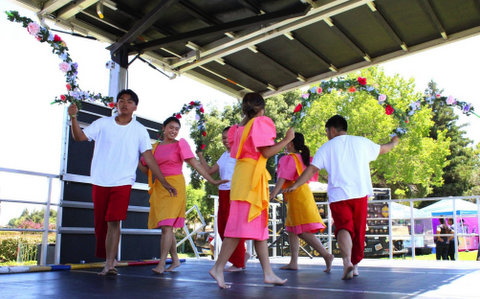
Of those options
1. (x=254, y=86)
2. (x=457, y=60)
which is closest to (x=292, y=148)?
(x=254, y=86)

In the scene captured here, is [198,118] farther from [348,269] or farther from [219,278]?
[219,278]

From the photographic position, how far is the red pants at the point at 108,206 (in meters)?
4.70

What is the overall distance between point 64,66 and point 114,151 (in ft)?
5.05

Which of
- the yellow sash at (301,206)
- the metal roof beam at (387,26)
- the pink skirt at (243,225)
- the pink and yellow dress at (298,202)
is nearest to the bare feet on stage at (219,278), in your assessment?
the pink skirt at (243,225)

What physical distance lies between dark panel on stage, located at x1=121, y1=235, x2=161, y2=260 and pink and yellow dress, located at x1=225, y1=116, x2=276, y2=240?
12.4ft

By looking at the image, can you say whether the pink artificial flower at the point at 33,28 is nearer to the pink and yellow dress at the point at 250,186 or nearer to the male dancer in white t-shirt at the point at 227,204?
the male dancer in white t-shirt at the point at 227,204

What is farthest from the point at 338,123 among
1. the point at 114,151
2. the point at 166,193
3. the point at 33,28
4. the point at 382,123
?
the point at 382,123

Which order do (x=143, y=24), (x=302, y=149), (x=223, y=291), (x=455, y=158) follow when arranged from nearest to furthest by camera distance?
(x=223, y=291)
(x=302, y=149)
(x=143, y=24)
(x=455, y=158)

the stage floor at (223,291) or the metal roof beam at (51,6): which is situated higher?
the metal roof beam at (51,6)

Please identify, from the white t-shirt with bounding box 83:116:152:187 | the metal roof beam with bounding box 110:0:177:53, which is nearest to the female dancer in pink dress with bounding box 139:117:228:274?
the white t-shirt with bounding box 83:116:152:187

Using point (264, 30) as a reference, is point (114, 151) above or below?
below

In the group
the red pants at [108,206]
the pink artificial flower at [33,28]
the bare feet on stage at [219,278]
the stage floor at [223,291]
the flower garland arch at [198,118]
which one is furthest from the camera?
the flower garland arch at [198,118]

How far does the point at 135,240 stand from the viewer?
719 centimetres

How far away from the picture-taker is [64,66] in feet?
18.3
